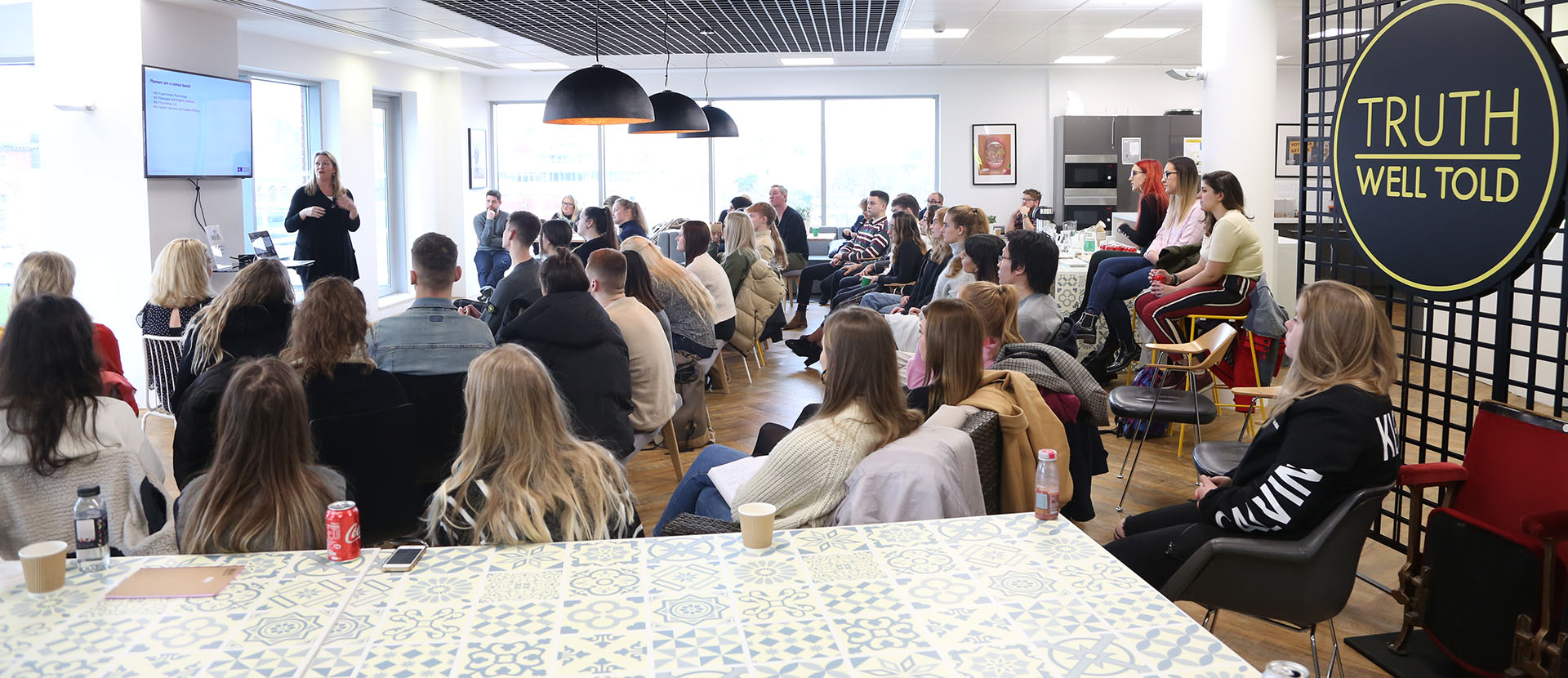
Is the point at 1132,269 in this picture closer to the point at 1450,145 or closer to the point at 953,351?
the point at 1450,145

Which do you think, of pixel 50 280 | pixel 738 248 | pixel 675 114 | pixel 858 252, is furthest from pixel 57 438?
pixel 858 252

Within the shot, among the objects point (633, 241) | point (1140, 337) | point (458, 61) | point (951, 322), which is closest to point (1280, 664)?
point (951, 322)

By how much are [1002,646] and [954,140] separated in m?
11.8

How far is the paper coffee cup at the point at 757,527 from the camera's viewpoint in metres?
2.20

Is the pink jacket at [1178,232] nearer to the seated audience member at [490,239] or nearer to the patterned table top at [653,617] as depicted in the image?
the patterned table top at [653,617]

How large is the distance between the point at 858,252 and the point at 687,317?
14.3ft

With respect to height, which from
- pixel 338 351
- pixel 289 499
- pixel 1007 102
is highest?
pixel 1007 102

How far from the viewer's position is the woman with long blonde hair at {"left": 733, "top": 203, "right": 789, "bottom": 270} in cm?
855

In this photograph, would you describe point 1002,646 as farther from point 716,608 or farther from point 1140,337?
point 1140,337

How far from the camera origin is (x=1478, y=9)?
296 cm

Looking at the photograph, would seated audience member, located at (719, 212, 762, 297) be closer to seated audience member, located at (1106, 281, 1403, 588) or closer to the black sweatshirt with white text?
seated audience member, located at (1106, 281, 1403, 588)

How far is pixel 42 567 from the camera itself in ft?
6.50

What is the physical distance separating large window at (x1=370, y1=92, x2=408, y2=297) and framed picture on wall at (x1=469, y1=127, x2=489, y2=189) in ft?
3.97

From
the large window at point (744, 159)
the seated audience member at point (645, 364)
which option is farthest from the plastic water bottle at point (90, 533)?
the large window at point (744, 159)
